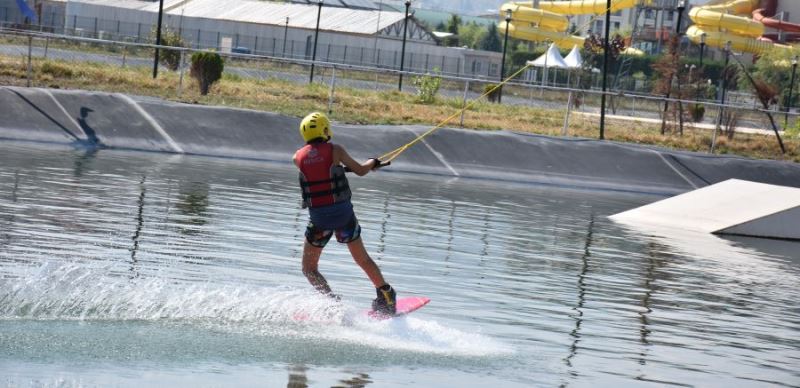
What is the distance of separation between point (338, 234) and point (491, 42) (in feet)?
495

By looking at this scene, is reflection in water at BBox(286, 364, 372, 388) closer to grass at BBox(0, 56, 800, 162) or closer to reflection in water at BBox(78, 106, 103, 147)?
reflection in water at BBox(78, 106, 103, 147)

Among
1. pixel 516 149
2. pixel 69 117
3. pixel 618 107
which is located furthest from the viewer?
pixel 618 107

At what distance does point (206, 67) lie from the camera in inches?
1355

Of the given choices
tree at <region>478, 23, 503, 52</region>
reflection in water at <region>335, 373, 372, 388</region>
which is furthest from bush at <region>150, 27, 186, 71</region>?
tree at <region>478, 23, 503, 52</region>

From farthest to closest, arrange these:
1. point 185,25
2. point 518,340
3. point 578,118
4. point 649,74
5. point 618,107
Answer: point 649,74
point 185,25
point 618,107
point 578,118
point 518,340

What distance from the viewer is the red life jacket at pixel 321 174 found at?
35.3ft

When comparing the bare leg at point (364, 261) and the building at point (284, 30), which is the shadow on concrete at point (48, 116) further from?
the building at point (284, 30)

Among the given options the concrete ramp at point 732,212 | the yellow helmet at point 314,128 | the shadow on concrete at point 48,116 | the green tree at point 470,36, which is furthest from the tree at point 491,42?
the yellow helmet at point 314,128

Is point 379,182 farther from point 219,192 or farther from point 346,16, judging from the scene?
point 346,16

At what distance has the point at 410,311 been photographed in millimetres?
10930

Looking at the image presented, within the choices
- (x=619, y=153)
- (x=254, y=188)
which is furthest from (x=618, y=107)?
(x=254, y=188)

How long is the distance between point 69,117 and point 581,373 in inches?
767

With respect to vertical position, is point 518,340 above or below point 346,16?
below

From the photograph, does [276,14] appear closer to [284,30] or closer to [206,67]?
[284,30]
